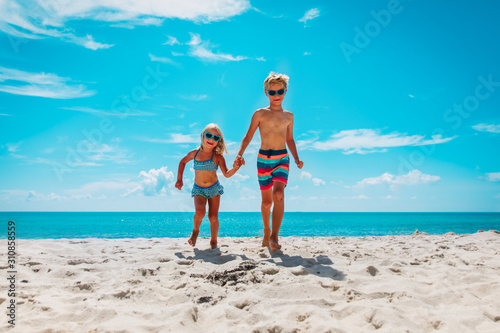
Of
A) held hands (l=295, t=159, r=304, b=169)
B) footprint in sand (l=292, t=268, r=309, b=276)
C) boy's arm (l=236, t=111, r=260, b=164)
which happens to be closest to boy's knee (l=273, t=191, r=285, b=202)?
held hands (l=295, t=159, r=304, b=169)

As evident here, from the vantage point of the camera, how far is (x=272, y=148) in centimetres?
529

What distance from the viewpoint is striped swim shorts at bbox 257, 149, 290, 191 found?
5160mm

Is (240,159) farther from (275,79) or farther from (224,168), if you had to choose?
(275,79)

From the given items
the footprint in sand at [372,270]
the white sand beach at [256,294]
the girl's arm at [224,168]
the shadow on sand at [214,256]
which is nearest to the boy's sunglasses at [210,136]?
the girl's arm at [224,168]

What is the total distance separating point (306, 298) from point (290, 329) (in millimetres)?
583

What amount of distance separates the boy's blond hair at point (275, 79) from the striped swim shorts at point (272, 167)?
1145 millimetres

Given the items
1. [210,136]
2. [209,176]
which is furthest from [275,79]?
[209,176]

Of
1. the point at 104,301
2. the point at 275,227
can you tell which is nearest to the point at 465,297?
the point at 275,227

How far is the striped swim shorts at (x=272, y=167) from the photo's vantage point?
5160 mm

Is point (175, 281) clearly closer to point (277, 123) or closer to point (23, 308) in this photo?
point (23, 308)

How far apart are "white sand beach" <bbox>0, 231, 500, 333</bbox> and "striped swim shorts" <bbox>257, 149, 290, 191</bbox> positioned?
48.1 inches

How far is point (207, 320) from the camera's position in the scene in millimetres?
2510

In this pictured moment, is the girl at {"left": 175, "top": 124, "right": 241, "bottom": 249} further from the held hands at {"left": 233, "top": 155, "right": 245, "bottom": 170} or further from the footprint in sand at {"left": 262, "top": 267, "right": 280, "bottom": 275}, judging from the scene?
the footprint in sand at {"left": 262, "top": 267, "right": 280, "bottom": 275}

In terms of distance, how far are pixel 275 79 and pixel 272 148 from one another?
3.90 ft
